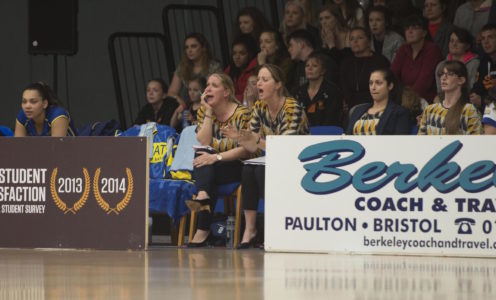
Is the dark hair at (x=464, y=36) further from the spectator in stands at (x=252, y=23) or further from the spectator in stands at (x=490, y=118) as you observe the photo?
the spectator in stands at (x=252, y=23)

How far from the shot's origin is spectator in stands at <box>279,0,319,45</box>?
10.6m

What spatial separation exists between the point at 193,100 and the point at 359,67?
5.09 ft

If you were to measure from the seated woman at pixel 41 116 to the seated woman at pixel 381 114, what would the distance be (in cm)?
231

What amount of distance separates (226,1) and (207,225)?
4989 millimetres

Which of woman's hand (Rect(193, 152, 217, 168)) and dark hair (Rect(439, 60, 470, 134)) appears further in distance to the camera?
woman's hand (Rect(193, 152, 217, 168))

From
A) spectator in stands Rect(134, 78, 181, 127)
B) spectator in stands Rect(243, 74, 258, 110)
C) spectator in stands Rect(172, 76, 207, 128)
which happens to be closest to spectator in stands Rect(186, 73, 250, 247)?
spectator in stands Rect(243, 74, 258, 110)

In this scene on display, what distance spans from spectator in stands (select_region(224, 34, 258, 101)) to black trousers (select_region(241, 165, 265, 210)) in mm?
2302

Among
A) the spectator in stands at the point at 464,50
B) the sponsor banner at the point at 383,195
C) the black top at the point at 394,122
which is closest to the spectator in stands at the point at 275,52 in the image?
Answer: the spectator in stands at the point at 464,50

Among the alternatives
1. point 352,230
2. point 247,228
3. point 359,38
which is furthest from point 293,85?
point 352,230

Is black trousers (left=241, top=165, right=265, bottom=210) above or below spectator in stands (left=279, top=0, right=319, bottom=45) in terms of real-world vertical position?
below

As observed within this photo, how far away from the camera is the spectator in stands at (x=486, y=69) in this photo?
29.0 feet

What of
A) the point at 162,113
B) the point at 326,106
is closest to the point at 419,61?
the point at 326,106

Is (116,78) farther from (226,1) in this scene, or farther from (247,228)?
(247,228)

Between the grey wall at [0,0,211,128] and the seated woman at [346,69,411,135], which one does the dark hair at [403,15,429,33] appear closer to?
the seated woman at [346,69,411,135]
